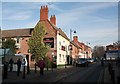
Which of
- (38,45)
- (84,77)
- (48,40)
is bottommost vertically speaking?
(84,77)

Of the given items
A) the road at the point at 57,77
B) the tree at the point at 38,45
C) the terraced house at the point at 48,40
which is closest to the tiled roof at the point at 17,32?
the terraced house at the point at 48,40

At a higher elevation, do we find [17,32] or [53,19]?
[53,19]

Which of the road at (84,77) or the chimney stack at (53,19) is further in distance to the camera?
the chimney stack at (53,19)

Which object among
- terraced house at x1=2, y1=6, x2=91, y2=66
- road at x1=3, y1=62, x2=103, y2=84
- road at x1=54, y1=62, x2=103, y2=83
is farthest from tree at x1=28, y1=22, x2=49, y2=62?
road at x1=3, y1=62, x2=103, y2=84

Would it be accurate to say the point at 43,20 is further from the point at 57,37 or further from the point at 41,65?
the point at 41,65

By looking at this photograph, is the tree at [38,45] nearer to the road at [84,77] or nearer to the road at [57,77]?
the road at [84,77]

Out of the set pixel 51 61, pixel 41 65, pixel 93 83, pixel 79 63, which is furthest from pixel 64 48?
pixel 93 83

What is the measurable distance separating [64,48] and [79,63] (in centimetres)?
631

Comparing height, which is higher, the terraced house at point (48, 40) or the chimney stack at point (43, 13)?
the chimney stack at point (43, 13)

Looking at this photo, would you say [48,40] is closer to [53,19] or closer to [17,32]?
[53,19]

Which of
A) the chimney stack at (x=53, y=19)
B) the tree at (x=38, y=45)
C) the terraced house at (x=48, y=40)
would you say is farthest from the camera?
the chimney stack at (x=53, y=19)

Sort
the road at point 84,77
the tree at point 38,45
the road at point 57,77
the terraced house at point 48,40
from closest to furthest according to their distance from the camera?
the road at point 57,77 → the road at point 84,77 → the tree at point 38,45 → the terraced house at point 48,40

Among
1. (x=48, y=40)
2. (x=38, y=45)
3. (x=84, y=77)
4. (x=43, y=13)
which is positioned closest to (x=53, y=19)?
(x=43, y=13)

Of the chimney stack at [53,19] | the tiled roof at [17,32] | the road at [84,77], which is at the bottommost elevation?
the road at [84,77]
